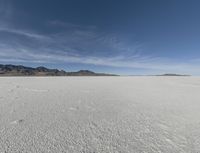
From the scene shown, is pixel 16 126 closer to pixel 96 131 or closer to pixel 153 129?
pixel 96 131

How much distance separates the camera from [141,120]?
2840mm

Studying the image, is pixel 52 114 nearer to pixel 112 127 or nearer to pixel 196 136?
pixel 112 127

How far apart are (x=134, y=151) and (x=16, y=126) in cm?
194

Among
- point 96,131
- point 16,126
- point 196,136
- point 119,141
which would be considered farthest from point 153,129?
point 16,126

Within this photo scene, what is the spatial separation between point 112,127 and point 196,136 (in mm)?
1307

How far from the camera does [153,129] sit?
2.42 m

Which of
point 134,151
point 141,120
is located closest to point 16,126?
point 134,151

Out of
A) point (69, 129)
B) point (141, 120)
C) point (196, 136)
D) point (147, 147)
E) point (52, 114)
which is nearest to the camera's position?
point (147, 147)

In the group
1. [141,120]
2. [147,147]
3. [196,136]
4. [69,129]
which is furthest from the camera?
[141,120]

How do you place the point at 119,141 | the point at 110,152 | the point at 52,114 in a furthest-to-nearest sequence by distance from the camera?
→ the point at 52,114 < the point at 119,141 < the point at 110,152

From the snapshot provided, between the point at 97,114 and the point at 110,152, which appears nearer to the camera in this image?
the point at 110,152

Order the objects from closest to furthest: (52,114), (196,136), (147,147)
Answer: (147,147), (196,136), (52,114)

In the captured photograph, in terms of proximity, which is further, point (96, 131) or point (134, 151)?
point (96, 131)

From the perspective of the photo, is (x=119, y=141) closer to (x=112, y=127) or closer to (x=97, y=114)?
Result: (x=112, y=127)
